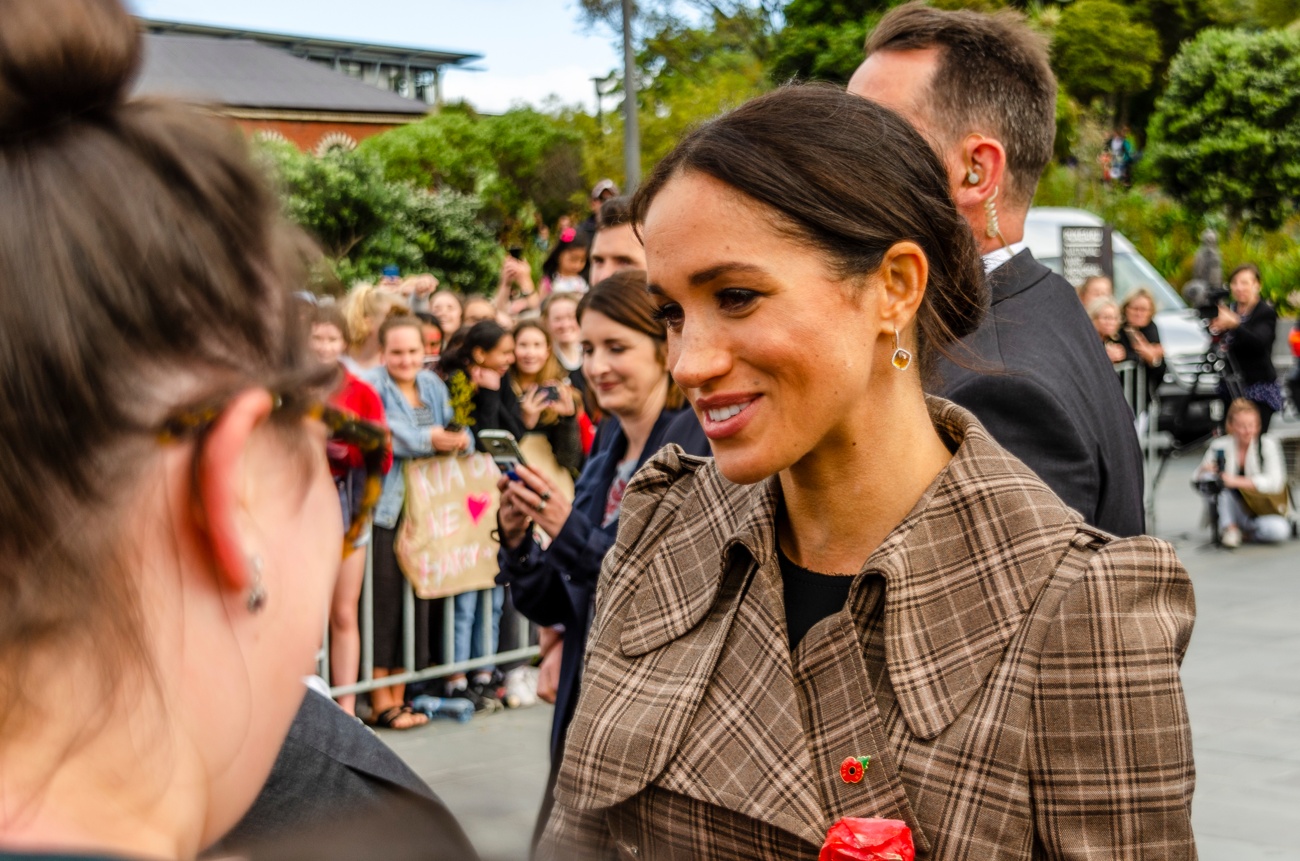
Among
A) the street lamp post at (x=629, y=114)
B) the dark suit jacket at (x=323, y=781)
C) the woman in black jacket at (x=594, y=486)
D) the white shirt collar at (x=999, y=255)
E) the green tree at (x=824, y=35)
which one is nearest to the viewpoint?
the dark suit jacket at (x=323, y=781)

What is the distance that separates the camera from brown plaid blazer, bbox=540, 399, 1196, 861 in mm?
1779

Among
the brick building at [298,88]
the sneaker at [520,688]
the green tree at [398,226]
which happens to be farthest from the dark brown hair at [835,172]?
the brick building at [298,88]

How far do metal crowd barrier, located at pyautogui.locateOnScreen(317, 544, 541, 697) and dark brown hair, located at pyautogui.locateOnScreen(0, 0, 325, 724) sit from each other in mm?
5668

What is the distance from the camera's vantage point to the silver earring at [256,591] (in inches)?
36.0

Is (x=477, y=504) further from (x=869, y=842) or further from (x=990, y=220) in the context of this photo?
(x=869, y=842)

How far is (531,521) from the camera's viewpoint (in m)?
4.10

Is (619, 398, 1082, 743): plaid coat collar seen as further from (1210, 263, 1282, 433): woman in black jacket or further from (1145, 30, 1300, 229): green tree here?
(1145, 30, 1300, 229): green tree

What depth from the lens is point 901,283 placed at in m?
2.13

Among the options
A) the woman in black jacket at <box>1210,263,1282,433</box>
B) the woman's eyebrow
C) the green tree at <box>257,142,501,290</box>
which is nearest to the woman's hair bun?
the woman's eyebrow

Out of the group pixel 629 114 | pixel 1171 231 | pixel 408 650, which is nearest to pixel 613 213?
pixel 408 650

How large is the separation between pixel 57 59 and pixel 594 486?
3.46m

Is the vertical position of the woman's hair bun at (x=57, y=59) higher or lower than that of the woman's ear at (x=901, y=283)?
higher

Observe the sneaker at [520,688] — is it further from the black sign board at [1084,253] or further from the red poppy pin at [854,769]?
the black sign board at [1084,253]

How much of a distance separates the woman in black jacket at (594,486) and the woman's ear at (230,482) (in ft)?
8.15
